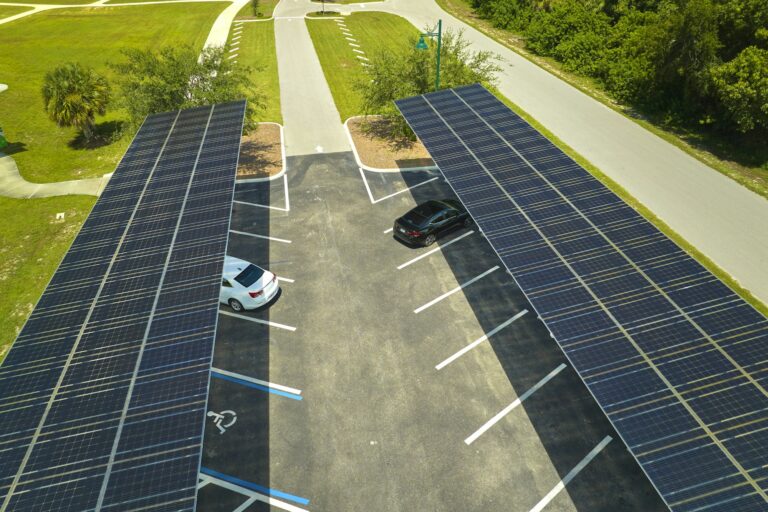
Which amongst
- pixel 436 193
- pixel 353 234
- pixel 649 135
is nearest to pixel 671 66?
pixel 649 135

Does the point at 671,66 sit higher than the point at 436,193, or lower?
higher

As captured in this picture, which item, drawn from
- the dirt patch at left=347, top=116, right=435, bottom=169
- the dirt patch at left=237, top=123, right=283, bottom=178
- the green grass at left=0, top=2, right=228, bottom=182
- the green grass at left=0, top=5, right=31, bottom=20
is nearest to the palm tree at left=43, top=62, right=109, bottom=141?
the green grass at left=0, top=2, right=228, bottom=182

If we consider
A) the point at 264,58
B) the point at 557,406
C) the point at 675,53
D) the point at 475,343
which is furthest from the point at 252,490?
the point at 264,58

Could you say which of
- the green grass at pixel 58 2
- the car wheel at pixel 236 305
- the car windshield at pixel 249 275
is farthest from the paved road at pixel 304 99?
the green grass at pixel 58 2

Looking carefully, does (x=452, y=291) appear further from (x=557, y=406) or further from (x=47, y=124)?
(x=47, y=124)

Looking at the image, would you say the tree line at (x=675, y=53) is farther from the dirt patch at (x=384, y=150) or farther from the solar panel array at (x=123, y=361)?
the solar panel array at (x=123, y=361)

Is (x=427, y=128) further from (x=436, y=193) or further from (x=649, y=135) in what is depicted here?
(x=649, y=135)

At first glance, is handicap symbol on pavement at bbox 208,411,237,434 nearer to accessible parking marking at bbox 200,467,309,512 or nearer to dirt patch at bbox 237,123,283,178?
accessible parking marking at bbox 200,467,309,512
